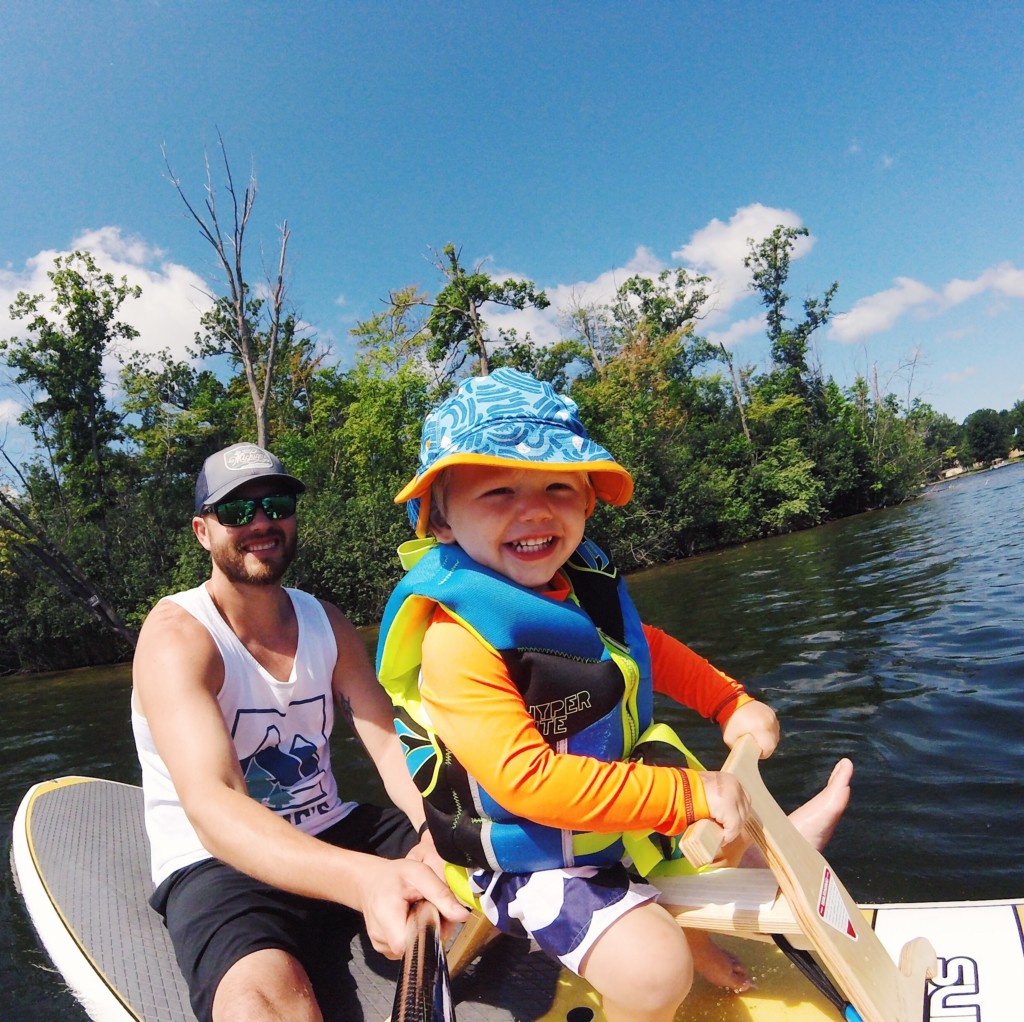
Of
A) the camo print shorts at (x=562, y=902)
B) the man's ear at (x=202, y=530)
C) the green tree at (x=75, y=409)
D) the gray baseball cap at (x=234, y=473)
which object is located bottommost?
the camo print shorts at (x=562, y=902)

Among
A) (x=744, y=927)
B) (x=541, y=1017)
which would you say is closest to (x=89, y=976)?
(x=541, y=1017)

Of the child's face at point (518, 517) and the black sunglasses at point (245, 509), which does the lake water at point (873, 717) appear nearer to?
the black sunglasses at point (245, 509)

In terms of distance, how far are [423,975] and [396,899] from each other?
197 millimetres

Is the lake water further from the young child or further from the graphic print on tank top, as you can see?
the young child

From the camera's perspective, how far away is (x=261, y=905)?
1756mm

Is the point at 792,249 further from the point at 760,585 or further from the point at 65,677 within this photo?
the point at 65,677

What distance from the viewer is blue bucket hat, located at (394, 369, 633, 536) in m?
1.49

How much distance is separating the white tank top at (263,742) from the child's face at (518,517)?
34.9 inches

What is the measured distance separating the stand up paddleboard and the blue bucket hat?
44.0 inches

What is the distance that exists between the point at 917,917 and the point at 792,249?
124 feet

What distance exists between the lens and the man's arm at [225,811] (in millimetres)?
1354

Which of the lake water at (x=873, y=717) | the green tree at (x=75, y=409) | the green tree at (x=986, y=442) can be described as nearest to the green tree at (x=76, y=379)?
the green tree at (x=75, y=409)

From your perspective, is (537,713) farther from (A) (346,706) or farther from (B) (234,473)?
(B) (234,473)

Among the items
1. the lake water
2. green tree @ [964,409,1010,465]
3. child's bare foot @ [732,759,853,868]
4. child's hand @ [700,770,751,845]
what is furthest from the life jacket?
green tree @ [964,409,1010,465]
